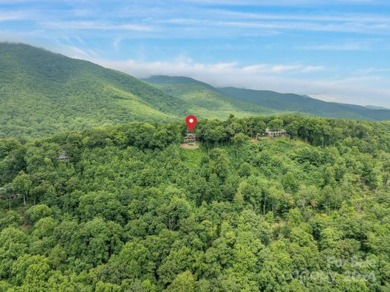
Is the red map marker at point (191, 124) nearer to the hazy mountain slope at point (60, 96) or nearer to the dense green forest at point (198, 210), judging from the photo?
the dense green forest at point (198, 210)

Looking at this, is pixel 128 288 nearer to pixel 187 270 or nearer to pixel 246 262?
pixel 187 270

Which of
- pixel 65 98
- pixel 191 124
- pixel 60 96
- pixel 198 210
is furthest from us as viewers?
pixel 60 96

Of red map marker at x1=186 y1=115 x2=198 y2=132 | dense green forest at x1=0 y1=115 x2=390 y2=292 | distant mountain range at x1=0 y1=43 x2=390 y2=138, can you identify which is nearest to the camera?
dense green forest at x1=0 y1=115 x2=390 y2=292

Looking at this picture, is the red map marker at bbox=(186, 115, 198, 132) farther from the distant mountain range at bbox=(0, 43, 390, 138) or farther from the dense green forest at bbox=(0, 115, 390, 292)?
the distant mountain range at bbox=(0, 43, 390, 138)

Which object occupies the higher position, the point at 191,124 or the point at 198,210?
the point at 191,124

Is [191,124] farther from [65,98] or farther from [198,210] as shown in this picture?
[65,98]

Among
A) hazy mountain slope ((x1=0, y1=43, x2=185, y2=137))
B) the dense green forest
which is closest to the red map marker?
the dense green forest

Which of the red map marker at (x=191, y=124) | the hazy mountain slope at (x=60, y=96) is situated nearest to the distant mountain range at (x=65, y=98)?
the hazy mountain slope at (x=60, y=96)

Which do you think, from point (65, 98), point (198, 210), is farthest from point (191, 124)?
point (65, 98)
